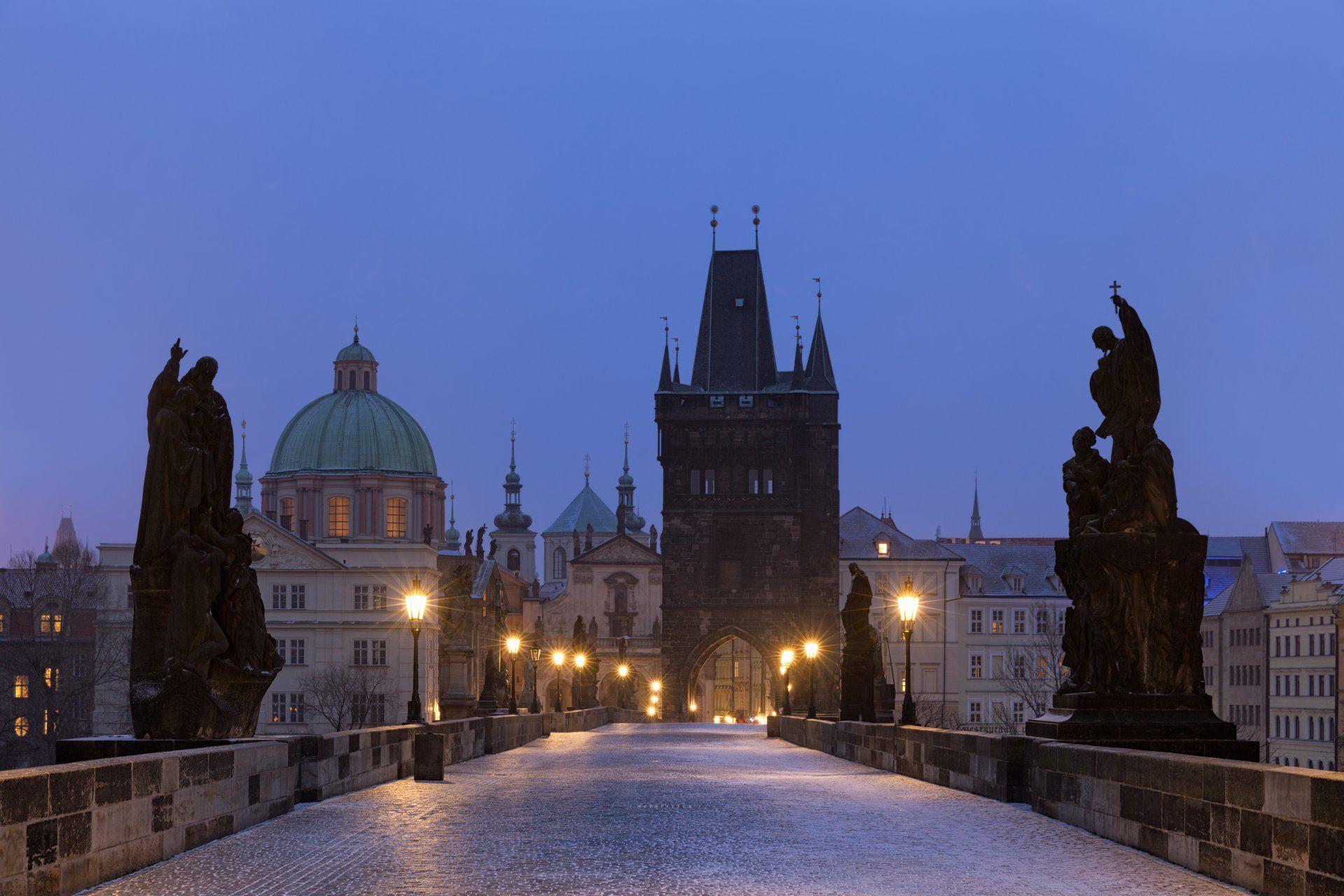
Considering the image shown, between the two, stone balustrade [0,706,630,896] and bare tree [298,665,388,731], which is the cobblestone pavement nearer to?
stone balustrade [0,706,630,896]

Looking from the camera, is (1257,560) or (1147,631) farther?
(1257,560)

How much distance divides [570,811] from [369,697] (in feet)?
278

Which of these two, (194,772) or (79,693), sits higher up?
(194,772)

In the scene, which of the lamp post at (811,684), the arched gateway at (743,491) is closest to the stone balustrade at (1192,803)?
the lamp post at (811,684)

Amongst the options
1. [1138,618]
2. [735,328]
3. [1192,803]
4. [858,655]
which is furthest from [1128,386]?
[735,328]

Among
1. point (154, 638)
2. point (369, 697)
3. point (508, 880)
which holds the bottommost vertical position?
point (369, 697)

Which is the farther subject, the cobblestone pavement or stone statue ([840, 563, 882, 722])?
stone statue ([840, 563, 882, 722])

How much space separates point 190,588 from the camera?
1562cm

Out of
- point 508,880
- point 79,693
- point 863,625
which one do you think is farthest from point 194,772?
point 79,693

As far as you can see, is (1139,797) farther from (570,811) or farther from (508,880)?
(570,811)

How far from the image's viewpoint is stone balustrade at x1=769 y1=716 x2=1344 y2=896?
970 centimetres

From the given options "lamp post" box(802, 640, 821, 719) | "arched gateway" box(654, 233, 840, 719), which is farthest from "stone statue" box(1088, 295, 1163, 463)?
"arched gateway" box(654, 233, 840, 719)

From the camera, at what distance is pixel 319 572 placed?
10388 centimetres

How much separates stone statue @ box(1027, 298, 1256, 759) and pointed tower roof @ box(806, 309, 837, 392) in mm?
93258
